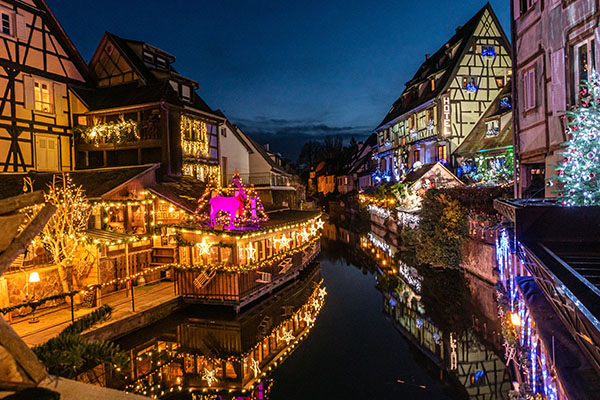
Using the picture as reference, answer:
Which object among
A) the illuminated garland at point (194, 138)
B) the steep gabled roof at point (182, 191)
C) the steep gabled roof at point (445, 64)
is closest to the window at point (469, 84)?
the steep gabled roof at point (445, 64)

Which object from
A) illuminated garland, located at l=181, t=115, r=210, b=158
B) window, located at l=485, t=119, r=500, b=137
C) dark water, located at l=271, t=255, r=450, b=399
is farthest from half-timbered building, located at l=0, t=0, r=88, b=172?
window, located at l=485, t=119, r=500, b=137

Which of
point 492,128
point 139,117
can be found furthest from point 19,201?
point 492,128

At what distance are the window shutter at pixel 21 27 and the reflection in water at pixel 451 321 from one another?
20.7m

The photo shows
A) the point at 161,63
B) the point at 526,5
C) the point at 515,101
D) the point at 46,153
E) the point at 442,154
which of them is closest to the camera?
the point at 526,5

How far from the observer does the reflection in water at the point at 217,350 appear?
912cm

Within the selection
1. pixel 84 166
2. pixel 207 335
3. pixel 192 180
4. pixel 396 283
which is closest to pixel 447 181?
pixel 396 283

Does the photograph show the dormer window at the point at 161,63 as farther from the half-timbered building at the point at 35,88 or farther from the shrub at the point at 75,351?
the shrub at the point at 75,351

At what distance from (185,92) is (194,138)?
342 cm

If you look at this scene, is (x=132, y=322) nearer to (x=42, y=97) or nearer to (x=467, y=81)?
(x=42, y=97)

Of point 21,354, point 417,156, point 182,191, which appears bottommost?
point 21,354

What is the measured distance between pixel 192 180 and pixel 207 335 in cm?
1191

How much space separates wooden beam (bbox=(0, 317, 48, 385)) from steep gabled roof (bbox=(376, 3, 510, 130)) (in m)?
31.5

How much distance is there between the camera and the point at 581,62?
1191 cm

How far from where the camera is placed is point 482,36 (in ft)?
98.4
